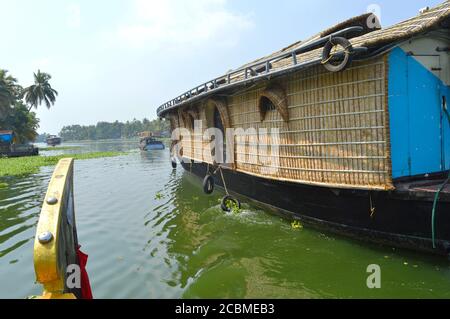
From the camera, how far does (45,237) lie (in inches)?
95.5

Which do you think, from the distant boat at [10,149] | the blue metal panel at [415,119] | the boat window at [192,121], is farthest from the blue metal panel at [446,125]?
the distant boat at [10,149]

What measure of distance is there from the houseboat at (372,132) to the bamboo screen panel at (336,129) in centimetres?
2

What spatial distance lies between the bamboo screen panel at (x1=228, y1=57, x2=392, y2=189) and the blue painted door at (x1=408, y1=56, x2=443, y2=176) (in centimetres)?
80

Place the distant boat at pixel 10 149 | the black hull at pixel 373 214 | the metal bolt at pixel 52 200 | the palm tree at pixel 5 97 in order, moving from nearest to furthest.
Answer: the metal bolt at pixel 52 200, the black hull at pixel 373 214, the distant boat at pixel 10 149, the palm tree at pixel 5 97

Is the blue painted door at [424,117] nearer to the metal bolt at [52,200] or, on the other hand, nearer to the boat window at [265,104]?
the boat window at [265,104]

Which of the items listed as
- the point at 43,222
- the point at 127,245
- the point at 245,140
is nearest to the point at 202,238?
the point at 127,245

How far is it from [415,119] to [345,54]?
5.92 feet

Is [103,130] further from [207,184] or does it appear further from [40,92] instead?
[207,184]

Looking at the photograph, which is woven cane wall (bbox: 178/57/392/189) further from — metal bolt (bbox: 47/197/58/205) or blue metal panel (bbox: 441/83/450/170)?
metal bolt (bbox: 47/197/58/205)

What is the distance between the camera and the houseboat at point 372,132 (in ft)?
17.4

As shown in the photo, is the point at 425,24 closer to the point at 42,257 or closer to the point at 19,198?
the point at 42,257

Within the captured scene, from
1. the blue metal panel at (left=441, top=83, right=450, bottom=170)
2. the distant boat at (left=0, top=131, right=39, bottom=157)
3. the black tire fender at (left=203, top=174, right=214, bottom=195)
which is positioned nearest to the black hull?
the blue metal panel at (left=441, top=83, right=450, bottom=170)

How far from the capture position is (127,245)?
290 inches
